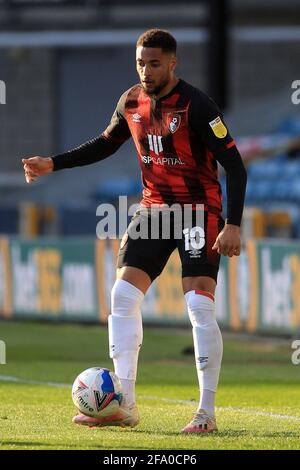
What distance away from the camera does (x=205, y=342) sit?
7.96 m

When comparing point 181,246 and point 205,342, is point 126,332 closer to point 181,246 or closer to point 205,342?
point 205,342

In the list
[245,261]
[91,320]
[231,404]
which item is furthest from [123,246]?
[91,320]

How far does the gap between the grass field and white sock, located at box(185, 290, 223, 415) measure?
0.79 feet

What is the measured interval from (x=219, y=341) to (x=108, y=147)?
147 centimetres

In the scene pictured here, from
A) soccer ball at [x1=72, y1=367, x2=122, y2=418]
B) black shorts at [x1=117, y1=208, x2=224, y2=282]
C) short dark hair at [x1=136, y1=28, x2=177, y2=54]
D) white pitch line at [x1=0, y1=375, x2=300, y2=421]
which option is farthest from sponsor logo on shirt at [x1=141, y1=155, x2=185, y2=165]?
white pitch line at [x1=0, y1=375, x2=300, y2=421]

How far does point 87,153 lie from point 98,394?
1549 millimetres

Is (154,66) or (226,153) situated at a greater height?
(154,66)

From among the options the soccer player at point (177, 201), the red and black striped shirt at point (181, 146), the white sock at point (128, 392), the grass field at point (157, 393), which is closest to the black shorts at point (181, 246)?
the soccer player at point (177, 201)

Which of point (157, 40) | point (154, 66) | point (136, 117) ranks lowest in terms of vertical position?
point (136, 117)

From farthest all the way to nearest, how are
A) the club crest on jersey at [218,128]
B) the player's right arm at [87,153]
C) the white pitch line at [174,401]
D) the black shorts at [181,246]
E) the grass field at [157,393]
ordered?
the white pitch line at [174,401] < the player's right arm at [87,153] < the black shorts at [181,246] < the club crest on jersey at [218,128] < the grass field at [157,393]

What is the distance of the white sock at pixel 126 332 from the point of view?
8148 millimetres

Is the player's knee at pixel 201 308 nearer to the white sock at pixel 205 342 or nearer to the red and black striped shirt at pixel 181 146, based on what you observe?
the white sock at pixel 205 342

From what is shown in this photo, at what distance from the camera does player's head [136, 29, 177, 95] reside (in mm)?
7992

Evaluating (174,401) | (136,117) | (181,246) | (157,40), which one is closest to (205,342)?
(181,246)
